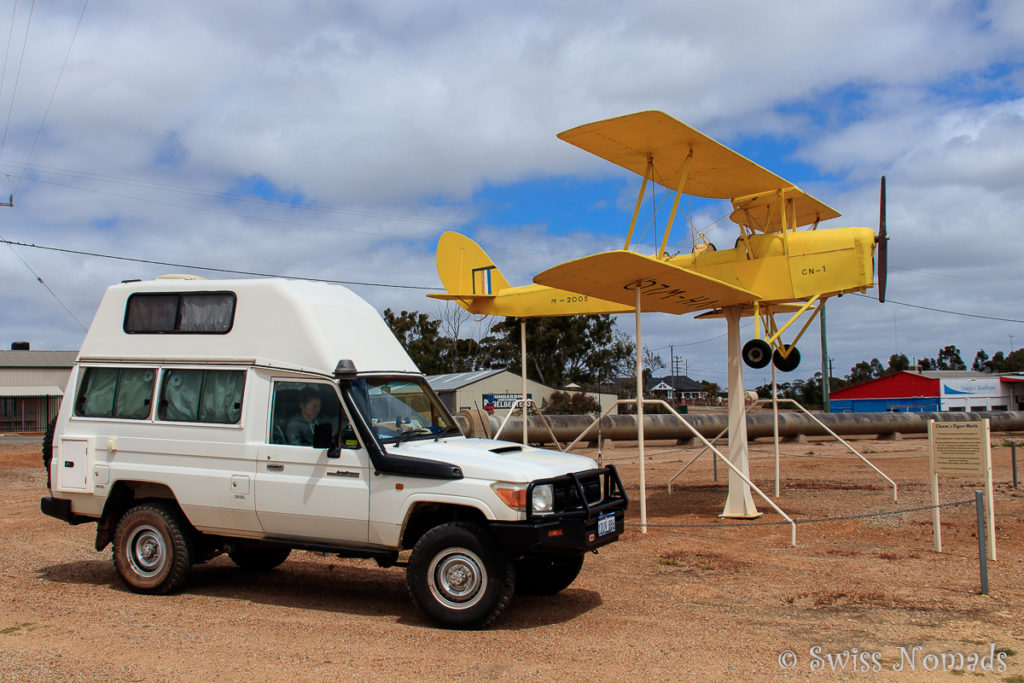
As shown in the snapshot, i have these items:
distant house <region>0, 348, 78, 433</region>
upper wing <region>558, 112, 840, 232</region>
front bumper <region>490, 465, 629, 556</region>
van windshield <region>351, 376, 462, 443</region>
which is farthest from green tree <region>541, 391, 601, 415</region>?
front bumper <region>490, 465, 629, 556</region>

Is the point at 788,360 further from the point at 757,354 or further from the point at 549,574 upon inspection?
the point at 549,574

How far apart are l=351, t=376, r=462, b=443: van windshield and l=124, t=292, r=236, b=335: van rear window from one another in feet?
5.30

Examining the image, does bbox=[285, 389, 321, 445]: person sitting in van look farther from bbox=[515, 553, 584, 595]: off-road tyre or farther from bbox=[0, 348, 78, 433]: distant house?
bbox=[0, 348, 78, 433]: distant house

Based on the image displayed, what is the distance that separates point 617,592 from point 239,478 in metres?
3.87

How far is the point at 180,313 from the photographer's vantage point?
8117 millimetres

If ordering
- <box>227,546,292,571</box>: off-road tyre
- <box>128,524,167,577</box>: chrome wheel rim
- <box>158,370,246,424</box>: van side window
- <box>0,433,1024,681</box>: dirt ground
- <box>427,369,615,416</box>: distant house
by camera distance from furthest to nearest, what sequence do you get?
<box>427,369,615,416</box>: distant house < <box>227,546,292,571</box>: off-road tyre < <box>128,524,167,577</box>: chrome wheel rim < <box>158,370,246,424</box>: van side window < <box>0,433,1024,681</box>: dirt ground

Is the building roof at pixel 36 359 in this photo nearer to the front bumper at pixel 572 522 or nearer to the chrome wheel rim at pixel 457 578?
the chrome wheel rim at pixel 457 578

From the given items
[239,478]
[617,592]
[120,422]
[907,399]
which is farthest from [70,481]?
[907,399]

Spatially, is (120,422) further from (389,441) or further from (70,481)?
(389,441)

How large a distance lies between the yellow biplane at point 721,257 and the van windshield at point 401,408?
3420 millimetres

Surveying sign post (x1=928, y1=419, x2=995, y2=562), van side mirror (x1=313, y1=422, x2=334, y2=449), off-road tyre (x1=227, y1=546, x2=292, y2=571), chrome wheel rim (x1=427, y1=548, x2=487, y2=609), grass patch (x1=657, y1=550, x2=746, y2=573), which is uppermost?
van side mirror (x1=313, y1=422, x2=334, y2=449)

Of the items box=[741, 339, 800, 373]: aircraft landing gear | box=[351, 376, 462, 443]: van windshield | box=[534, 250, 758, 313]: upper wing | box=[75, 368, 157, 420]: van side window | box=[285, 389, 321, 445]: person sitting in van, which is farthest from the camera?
box=[741, 339, 800, 373]: aircraft landing gear

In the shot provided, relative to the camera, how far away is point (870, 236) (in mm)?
13219

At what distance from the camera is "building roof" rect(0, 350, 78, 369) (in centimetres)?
5228
